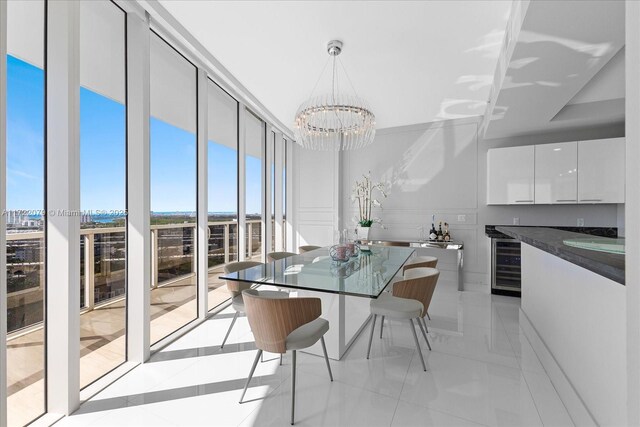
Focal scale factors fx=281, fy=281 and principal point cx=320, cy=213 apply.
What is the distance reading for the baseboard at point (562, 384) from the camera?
5.38 ft

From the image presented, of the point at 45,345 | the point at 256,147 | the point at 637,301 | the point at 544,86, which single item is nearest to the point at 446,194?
Result: the point at 544,86

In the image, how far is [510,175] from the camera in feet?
14.3

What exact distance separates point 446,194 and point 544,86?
2.59m

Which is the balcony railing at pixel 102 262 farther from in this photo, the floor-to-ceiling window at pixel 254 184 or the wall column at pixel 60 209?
the floor-to-ceiling window at pixel 254 184

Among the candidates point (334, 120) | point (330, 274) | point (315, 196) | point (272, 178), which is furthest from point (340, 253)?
point (315, 196)

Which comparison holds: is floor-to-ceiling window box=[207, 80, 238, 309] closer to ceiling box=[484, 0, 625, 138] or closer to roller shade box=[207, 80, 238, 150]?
roller shade box=[207, 80, 238, 150]

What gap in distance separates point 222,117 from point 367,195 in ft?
10.4

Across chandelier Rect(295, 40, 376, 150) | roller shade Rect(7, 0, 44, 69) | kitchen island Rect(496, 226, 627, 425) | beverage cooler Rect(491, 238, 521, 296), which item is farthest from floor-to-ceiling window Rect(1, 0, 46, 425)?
beverage cooler Rect(491, 238, 521, 296)

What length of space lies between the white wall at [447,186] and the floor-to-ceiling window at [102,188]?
415cm

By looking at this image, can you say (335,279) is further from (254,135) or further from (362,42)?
(254,135)

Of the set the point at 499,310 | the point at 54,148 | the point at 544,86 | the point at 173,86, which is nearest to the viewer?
the point at 54,148

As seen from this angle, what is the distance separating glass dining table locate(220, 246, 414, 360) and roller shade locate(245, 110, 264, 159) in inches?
93.9

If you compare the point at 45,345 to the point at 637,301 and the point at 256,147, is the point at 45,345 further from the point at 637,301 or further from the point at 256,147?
the point at 256,147

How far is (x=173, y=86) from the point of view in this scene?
3027mm
